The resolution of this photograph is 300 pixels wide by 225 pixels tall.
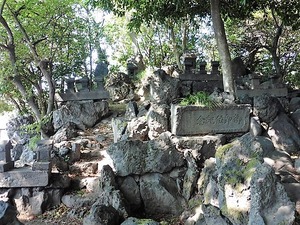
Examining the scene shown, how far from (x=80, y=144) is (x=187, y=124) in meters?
3.17

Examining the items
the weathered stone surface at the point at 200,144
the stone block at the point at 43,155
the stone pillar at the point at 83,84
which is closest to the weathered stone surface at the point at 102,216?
the stone block at the point at 43,155

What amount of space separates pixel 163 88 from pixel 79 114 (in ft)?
9.96

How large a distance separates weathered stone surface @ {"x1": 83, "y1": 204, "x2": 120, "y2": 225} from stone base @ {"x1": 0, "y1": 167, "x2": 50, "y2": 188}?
1952mm

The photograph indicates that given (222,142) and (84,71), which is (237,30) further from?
(222,142)

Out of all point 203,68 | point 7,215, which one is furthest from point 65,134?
point 203,68

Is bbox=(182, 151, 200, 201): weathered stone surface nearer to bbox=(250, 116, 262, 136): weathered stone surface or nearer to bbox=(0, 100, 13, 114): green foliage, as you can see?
bbox=(250, 116, 262, 136): weathered stone surface

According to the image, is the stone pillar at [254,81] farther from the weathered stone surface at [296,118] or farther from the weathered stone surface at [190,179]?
the weathered stone surface at [190,179]

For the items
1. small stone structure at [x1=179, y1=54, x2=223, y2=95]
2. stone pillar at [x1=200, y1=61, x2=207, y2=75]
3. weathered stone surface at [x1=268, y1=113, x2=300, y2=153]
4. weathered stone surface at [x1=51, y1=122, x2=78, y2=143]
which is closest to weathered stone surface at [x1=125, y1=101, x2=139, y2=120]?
weathered stone surface at [x1=51, y1=122, x2=78, y2=143]

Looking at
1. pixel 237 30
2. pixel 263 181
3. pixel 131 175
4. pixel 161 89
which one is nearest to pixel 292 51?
pixel 237 30

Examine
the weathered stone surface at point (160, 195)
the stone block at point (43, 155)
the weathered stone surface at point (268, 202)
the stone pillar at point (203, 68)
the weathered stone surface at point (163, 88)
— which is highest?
the stone pillar at point (203, 68)

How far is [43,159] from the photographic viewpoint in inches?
284

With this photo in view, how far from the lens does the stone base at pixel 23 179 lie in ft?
23.3

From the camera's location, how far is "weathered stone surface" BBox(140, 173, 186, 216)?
22.3 ft

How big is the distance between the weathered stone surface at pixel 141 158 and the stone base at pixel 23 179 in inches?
65.3
